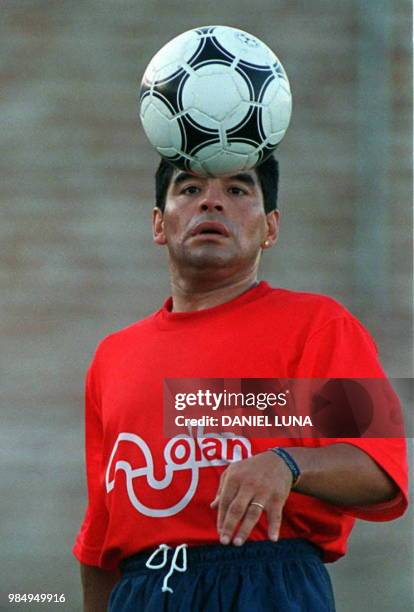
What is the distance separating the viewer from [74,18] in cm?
509

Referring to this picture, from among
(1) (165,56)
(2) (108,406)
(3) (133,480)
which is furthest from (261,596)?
(1) (165,56)

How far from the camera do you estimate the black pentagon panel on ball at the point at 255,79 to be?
278 cm

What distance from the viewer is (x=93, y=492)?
2.96 metres

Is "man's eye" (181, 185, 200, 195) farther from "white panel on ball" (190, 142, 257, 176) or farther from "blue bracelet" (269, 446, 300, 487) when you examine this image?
"blue bracelet" (269, 446, 300, 487)

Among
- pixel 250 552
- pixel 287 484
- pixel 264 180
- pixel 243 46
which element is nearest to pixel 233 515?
pixel 287 484

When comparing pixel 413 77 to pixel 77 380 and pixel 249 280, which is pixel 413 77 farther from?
pixel 249 280

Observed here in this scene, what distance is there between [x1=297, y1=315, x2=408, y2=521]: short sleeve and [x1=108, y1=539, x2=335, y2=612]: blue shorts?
0.15m

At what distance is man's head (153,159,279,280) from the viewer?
2787mm

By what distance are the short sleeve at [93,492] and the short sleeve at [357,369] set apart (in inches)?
23.9

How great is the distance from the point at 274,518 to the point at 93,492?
0.85 metres

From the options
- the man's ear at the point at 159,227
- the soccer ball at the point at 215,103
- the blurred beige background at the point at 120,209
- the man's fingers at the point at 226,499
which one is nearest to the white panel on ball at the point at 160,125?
the soccer ball at the point at 215,103

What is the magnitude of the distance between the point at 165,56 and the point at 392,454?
1.01 metres

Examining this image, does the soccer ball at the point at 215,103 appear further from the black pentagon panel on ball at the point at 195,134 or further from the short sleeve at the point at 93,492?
the short sleeve at the point at 93,492

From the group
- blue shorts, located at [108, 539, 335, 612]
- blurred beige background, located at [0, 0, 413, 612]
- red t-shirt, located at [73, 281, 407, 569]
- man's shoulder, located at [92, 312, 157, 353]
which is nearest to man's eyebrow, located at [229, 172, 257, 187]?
red t-shirt, located at [73, 281, 407, 569]
